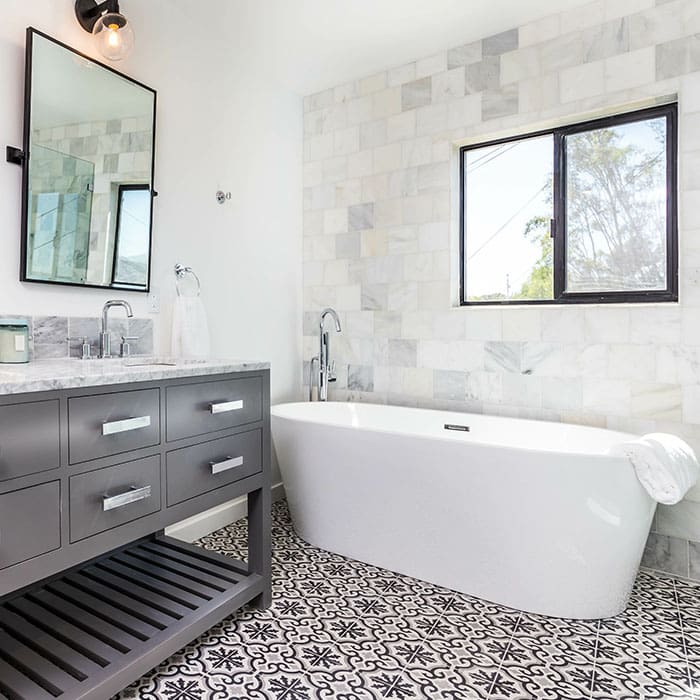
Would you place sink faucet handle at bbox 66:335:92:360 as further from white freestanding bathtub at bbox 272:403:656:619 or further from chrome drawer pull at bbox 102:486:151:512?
white freestanding bathtub at bbox 272:403:656:619

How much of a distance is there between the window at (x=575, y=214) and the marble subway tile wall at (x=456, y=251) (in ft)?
0.35

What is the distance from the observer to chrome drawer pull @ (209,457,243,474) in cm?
176

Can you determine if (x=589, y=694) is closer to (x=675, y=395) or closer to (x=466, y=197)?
(x=675, y=395)

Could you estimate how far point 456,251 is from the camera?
9.64ft

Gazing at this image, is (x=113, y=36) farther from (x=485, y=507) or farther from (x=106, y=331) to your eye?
(x=485, y=507)

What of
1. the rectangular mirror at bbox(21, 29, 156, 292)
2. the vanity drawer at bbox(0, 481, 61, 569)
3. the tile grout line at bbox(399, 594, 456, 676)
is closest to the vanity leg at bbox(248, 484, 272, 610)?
the tile grout line at bbox(399, 594, 456, 676)

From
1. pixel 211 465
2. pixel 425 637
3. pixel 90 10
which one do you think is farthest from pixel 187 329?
pixel 425 637

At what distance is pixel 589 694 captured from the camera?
1538 millimetres

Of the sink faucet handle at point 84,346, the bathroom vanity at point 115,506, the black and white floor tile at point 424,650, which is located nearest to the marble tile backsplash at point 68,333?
the sink faucet handle at point 84,346

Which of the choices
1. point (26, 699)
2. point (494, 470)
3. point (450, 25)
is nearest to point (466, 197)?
point (450, 25)

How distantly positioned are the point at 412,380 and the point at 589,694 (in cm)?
172

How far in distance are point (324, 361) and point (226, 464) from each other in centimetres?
144

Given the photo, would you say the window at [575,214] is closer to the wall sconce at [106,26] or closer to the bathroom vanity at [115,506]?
the bathroom vanity at [115,506]

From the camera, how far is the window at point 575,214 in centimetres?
241
